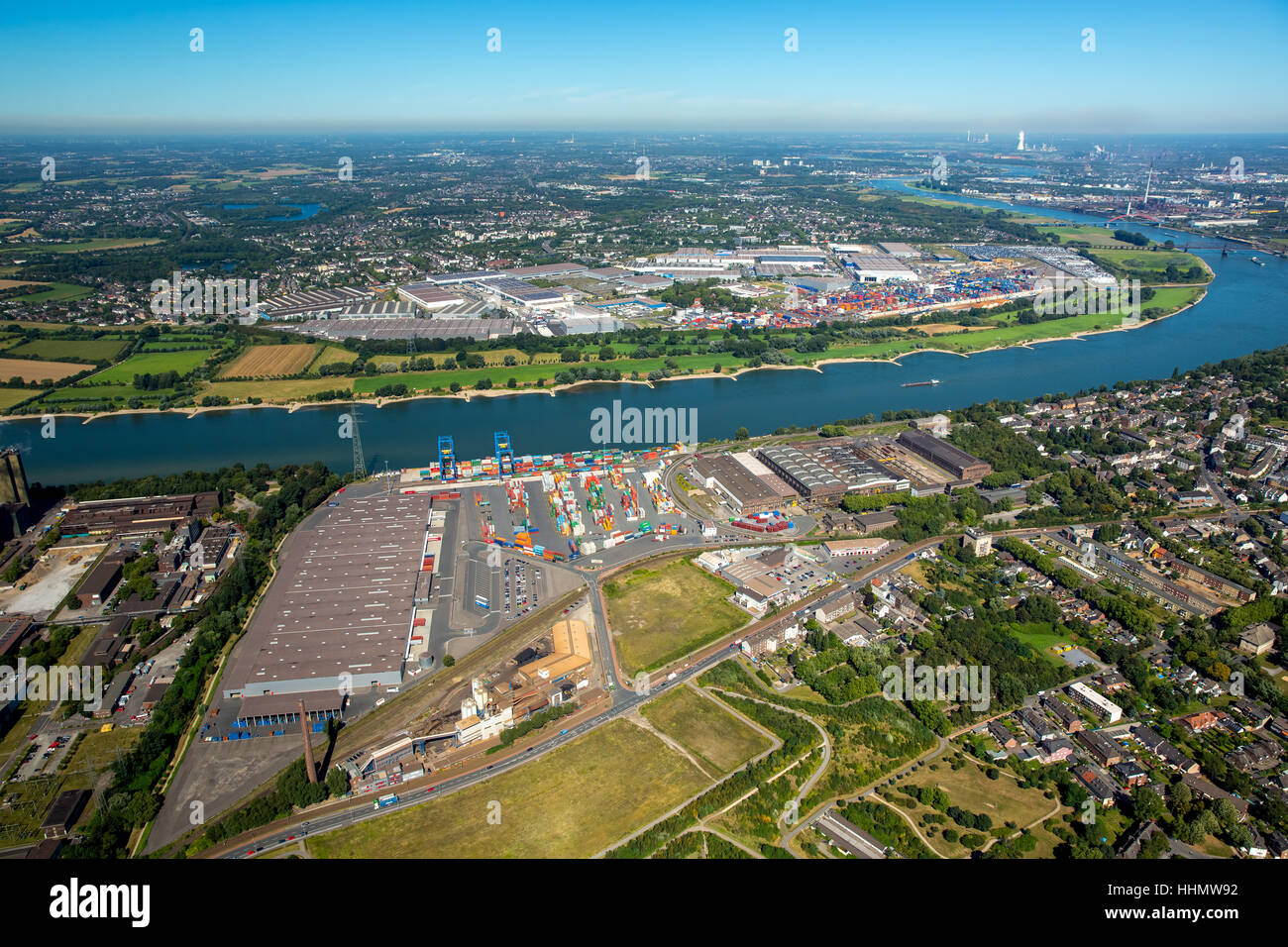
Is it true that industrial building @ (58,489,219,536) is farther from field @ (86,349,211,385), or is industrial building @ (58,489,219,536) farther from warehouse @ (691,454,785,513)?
warehouse @ (691,454,785,513)

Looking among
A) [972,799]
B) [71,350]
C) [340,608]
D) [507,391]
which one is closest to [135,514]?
[340,608]

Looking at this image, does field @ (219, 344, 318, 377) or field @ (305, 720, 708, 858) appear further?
field @ (219, 344, 318, 377)

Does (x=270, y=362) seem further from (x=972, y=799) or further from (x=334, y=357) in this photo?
(x=972, y=799)

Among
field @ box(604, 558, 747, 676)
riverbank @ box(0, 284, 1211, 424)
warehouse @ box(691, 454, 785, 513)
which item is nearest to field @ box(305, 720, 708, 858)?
field @ box(604, 558, 747, 676)

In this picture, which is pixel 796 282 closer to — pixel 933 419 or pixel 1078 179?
pixel 933 419

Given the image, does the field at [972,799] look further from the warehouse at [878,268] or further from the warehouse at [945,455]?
the warehouse at [878,268]

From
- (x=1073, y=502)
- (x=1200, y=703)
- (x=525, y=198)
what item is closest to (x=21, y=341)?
(x=1073, y=502)
